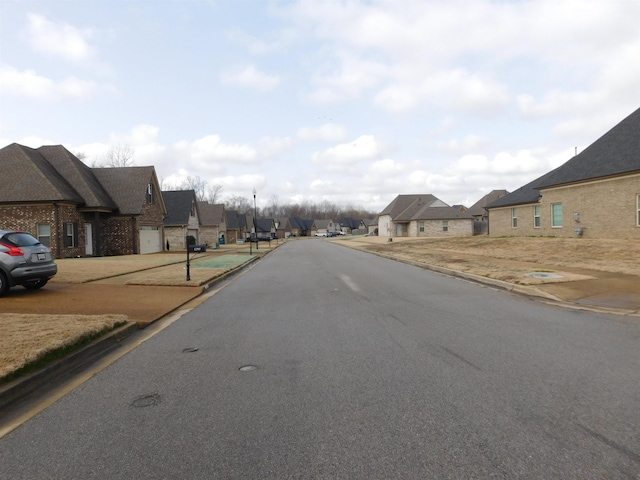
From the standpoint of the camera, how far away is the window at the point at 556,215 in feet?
88.2

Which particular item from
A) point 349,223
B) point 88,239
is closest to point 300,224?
point 349,223

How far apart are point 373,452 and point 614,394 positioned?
278cm

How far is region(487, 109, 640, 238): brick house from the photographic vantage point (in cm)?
2109

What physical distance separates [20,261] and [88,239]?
20.7 metres

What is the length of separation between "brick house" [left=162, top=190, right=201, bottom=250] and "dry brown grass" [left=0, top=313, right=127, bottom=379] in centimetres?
3188

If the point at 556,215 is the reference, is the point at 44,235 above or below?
below

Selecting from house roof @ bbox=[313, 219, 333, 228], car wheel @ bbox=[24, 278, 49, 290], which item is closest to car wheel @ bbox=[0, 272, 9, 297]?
car wheel @ bbox=[24, 278, 49, 290]

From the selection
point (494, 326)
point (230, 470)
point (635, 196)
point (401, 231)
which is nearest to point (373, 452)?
point (230, 470)

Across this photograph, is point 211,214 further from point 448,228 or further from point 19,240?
point 19,240

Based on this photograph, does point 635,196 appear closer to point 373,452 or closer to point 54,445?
point 373,452

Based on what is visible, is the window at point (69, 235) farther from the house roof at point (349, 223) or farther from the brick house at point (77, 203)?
the house roof at point (349, 223)

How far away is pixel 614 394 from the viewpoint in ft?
14.0

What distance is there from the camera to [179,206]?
134ft

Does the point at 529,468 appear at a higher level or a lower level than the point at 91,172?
lower
